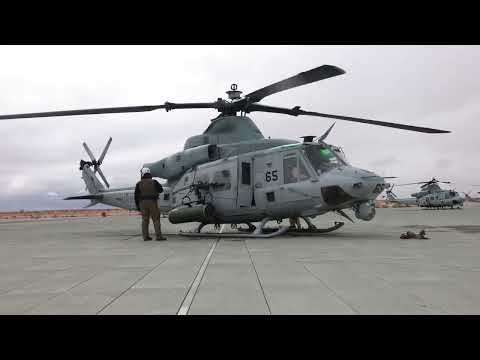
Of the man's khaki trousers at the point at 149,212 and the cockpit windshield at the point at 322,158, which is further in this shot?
the man's khaki trousers at the point at 149,212

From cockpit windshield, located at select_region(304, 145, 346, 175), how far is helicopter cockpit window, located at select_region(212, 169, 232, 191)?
276 cm

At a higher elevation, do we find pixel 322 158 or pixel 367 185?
pixel 322 158

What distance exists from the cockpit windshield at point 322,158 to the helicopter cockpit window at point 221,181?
9.05 feet

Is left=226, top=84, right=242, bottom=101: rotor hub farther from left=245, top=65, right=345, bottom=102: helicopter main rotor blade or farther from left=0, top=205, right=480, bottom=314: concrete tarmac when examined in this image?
left=0, top=205, right=480, bottom=314: concrete tarmac

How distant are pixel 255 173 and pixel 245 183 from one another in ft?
1.49

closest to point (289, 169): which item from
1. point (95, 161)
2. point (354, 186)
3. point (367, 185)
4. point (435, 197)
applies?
point (354, 186)

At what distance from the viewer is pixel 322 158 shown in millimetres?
11492

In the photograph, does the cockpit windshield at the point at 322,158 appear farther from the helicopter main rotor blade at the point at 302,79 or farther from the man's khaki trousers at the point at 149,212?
the man's khaki trousers at the point at 149,212

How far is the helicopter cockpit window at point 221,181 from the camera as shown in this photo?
41.7 feet

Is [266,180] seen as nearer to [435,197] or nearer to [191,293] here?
[191,293]

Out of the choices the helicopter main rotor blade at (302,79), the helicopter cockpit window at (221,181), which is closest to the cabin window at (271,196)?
the helicopter cockpit window at (221,181)

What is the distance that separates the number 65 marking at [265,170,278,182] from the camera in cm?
1194

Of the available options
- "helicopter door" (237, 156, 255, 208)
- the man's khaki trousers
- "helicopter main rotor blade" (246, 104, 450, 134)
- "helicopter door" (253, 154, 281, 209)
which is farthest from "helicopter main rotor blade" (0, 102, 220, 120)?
the man's khaki trousers
